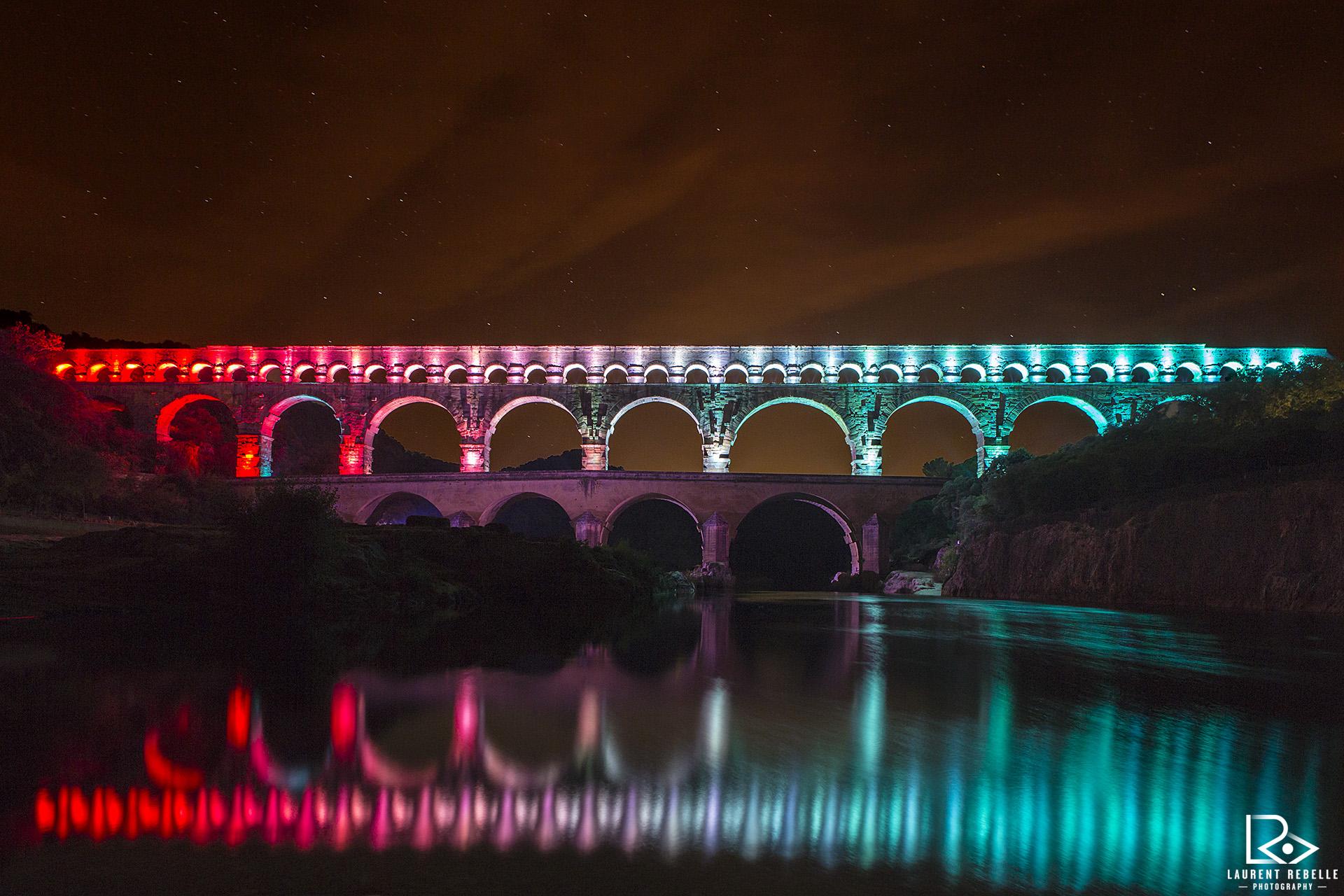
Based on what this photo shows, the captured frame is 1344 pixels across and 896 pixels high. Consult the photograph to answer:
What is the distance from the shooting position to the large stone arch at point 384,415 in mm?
54125

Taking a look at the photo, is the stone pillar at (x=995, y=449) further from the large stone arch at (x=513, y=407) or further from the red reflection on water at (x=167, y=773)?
the red reflection on water at (x=167, y=773)

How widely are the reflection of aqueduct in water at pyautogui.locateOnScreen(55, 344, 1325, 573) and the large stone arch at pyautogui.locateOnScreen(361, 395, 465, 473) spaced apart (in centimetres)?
10

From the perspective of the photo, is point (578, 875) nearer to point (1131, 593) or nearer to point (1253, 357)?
point (1131, 593)

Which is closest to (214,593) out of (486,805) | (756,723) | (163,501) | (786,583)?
(756,723)

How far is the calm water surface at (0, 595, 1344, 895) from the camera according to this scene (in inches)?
140

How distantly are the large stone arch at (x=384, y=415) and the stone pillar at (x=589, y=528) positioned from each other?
12896mm

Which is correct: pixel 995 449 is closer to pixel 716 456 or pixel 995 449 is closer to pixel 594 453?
pixel 716 456

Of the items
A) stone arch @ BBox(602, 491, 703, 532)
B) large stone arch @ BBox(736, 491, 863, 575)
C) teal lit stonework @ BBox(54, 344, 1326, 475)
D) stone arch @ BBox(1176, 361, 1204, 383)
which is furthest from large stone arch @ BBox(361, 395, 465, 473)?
stone arch @ BBox(1176, 361, 1204, 383)

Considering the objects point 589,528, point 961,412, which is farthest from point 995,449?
point 589,528

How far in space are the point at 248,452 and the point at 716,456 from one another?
96.5 ft

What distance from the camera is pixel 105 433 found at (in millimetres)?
46062

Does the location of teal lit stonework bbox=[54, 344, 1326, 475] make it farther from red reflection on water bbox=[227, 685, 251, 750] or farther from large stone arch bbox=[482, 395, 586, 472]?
red reflection on water bbox=[227, 685, 251, 750]

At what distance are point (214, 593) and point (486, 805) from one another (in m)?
10.8

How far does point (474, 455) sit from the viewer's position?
54062 millimetres
